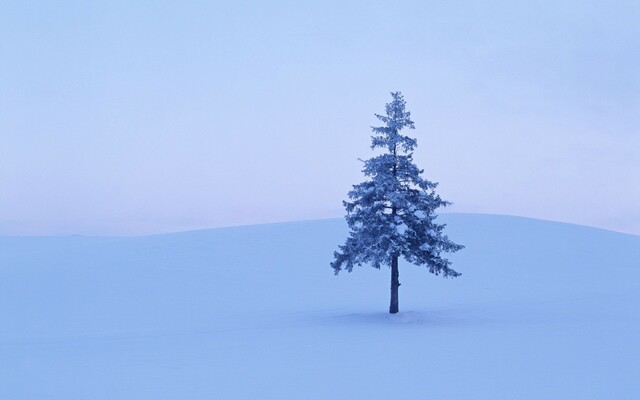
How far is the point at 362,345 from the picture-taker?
1844 centimetres

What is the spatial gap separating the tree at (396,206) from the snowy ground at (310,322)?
285 cm

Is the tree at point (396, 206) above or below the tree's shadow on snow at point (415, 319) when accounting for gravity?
above

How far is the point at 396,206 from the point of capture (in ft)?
81.5

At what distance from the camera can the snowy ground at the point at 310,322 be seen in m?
13.8

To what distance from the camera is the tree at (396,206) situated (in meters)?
24.4

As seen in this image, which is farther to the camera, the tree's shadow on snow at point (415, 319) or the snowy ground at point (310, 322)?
the tree's shadow on snow at point (415, 319)

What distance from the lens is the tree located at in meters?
24.4

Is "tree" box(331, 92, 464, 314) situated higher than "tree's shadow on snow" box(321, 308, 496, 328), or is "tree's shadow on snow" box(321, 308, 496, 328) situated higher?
"tree" box(331, 92, 464, 314)

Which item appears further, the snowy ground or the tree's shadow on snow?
the tree's shadow on snow

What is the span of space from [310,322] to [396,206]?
6.09 meters

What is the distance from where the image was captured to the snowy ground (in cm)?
1377

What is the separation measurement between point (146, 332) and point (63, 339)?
9.98 ft

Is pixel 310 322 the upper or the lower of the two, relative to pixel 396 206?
lower

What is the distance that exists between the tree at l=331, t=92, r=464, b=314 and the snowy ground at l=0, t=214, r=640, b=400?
285 centimetres
